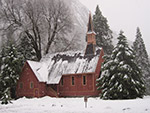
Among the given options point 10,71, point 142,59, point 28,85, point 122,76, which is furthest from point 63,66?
point 142,59

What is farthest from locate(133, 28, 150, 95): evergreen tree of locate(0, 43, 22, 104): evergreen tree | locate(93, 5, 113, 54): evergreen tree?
locate(0, 43, 22, 104): evergreen tree

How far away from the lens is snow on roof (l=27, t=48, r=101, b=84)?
1268 inches

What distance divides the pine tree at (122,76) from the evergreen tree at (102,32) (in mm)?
18382

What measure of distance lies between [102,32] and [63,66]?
15071 millimetres

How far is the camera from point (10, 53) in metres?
33.4

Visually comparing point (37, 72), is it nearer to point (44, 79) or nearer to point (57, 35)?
point (44, 79)

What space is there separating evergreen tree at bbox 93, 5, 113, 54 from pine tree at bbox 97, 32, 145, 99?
18382mm

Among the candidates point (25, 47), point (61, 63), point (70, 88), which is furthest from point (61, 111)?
point (25, 47)

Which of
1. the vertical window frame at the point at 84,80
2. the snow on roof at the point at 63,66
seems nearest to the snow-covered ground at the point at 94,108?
the vertical window frame at the point at 84,80

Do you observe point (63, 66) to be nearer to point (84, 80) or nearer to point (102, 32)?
point (84, 80)

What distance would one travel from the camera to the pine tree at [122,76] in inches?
938

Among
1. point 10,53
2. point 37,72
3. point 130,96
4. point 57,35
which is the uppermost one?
point 57,35

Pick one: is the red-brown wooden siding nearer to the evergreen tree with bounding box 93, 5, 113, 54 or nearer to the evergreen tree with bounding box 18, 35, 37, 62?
the evergreen tree with bounding box 18, 35, 37, 62

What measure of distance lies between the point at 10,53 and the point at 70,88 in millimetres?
11195
